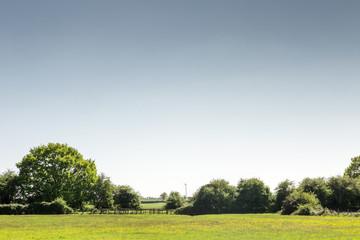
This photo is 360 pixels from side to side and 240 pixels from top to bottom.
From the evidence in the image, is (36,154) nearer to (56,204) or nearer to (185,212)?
(56,204)

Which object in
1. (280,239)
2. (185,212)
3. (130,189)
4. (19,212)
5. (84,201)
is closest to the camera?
(280,239)

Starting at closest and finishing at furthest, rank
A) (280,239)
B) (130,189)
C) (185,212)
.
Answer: (280,239)
(185,212)
(130,189)

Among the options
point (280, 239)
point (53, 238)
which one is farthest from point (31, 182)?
point (280, 239)

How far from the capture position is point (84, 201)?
8312 centimetres

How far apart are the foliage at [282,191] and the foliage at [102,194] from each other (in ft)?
159

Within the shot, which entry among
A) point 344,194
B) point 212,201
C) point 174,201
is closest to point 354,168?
point 344,194

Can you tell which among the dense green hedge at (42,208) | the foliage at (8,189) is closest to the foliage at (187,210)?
the dense green hedge at (42,208)

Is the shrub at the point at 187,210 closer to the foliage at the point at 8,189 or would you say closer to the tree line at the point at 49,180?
the tree line at the point at 49,180

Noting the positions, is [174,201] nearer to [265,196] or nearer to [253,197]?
[253,197]

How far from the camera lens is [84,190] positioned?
81938mm

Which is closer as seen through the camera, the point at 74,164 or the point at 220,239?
the point at 220,239

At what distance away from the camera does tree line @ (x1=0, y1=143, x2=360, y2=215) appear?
69375 millimetres

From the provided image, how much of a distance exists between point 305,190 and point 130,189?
52.1 m

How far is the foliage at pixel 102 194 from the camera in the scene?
85562mm
